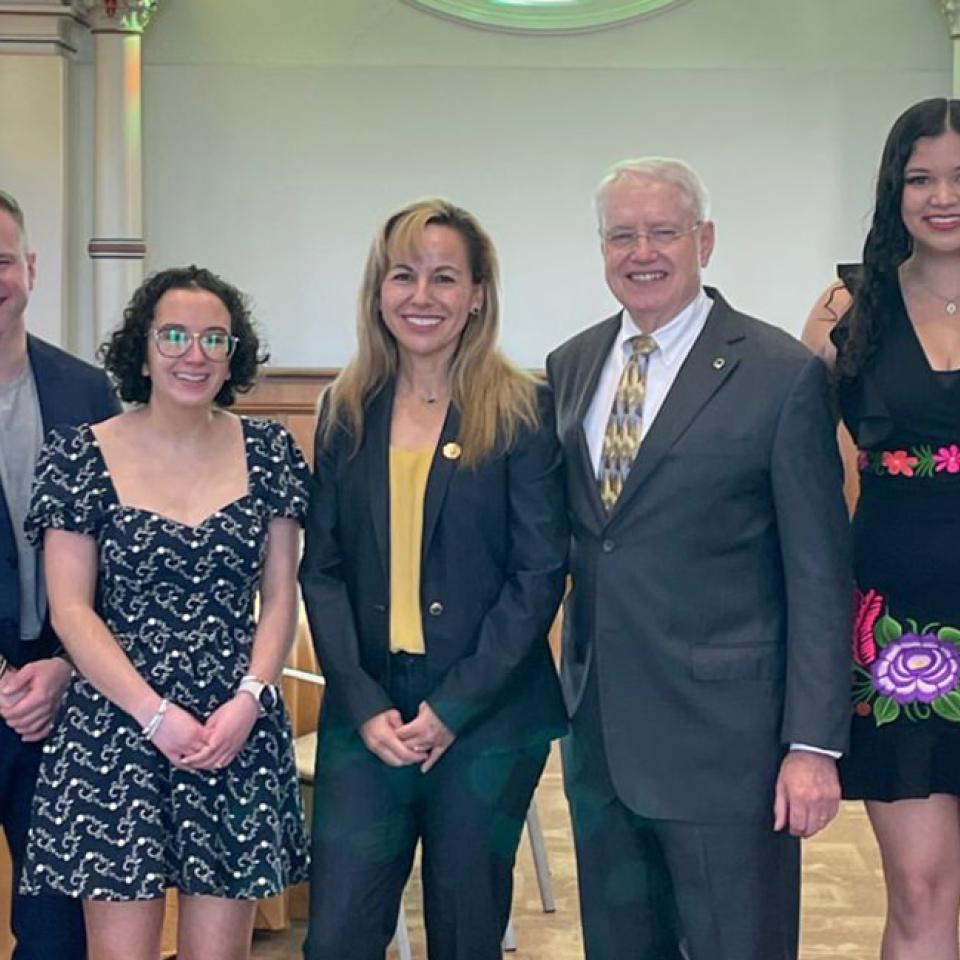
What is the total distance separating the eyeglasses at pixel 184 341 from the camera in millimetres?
2357

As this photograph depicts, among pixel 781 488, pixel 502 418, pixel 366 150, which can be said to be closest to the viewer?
pixel 781 488

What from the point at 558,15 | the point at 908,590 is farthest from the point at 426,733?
the point at 558,15

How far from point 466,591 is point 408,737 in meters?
0.24

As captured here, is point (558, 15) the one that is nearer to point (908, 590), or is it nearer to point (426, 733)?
point (908, 590)

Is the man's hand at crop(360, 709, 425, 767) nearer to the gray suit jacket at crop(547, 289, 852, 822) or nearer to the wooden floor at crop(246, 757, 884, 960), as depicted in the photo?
the gray suit jacket at crop(547, 289, 852, 822)

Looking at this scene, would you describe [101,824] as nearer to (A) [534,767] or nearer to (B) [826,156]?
(A) [534,767]

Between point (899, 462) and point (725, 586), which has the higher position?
point (899, 462)

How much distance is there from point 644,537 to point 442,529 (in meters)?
0.32

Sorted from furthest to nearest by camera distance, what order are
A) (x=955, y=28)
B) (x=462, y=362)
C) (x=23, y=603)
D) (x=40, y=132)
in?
1. (x=955, y=28)
2. (x=40, y=132)
3. (x=23, y=603)
4. (x=462, y=362)

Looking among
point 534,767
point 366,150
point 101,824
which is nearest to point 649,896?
point 534,767

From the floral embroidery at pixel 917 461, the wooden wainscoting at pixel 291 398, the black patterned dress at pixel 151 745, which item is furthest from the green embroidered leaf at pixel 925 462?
the wooden wainscoting at pixel 291 398

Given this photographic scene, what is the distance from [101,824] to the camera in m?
2.23

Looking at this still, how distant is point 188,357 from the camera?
2.35 metres

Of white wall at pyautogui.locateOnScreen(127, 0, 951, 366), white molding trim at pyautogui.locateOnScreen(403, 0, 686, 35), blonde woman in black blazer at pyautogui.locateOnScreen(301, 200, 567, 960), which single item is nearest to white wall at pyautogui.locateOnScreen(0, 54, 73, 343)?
white wall at pyautogui.locateOnScreen(127, 0, 951, 366)
